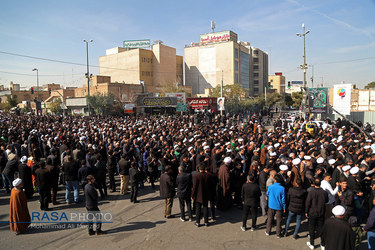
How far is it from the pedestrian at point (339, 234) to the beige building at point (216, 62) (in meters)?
73.4

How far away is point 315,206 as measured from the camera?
17.3ft

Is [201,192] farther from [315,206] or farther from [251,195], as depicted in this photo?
[315,206]

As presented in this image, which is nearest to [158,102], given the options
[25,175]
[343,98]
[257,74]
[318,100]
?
[318,100]

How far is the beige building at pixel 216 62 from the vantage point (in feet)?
251

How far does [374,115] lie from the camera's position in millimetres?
23766

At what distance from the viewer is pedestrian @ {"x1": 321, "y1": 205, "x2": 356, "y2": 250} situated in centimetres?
386

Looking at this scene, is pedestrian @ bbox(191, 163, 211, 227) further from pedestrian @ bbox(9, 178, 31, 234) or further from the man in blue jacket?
pedestrian @ bbox(9, 178, 31, 234)

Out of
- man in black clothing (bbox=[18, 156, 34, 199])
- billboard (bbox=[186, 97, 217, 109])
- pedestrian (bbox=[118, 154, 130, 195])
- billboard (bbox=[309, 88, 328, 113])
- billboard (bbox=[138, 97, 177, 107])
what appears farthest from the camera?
billboard (bbox=[138, 97, 177, 107])

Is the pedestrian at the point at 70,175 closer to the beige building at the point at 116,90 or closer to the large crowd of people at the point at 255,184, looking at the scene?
the large crowd of people at the point at 255,184

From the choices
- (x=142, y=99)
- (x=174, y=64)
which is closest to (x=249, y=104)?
(x=142, y=99)

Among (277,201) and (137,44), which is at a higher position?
(137,44)

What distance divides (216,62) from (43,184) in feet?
249

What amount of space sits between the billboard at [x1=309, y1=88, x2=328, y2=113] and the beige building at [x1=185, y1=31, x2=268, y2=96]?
52020mm

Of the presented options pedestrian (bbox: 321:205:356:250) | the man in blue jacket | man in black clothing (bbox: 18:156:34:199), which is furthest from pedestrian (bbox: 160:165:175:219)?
man in black clothing (bbox: 18:156:34:199)
